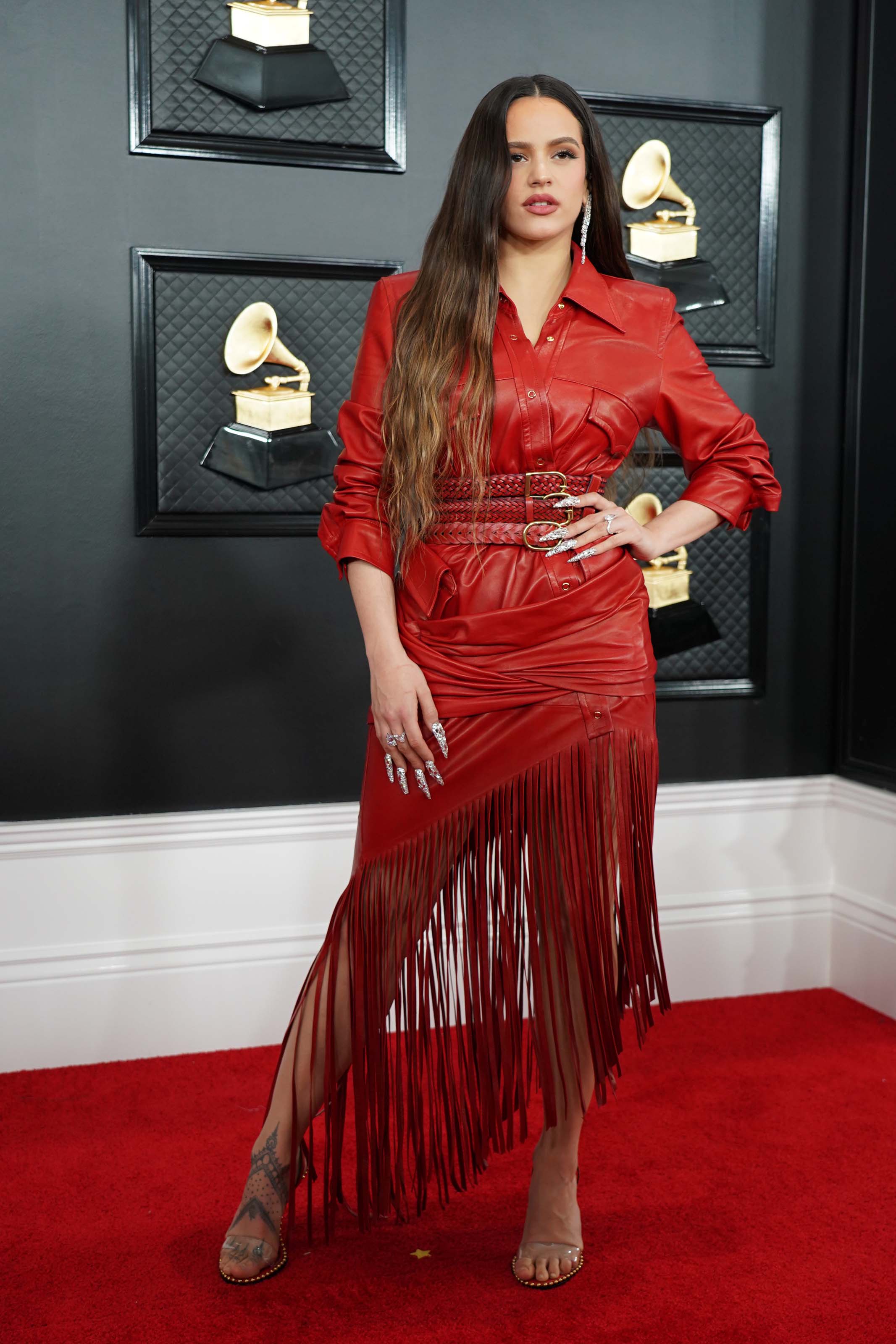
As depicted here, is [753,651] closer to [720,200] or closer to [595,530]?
[720,200]

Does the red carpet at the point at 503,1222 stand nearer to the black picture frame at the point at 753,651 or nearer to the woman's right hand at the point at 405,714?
the woman's right hand at the point at 405,714

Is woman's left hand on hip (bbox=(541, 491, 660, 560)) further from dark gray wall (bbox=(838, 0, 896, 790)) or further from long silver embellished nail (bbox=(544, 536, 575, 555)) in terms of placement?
dark gray wall (bbox=(838, 0, 896, 790))

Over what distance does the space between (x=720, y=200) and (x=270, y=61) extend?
1100 mm

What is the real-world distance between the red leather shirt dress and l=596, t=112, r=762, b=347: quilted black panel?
3.94ft

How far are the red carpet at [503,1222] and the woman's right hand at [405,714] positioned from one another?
2.45 ft

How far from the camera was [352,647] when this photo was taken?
282cm

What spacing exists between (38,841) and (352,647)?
31.5 inches

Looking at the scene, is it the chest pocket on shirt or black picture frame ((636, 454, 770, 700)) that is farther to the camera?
black picture frame ((636, 454, 770, 700))

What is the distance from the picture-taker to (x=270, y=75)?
2.60m

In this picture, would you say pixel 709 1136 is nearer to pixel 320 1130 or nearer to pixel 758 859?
pixel 320 1130

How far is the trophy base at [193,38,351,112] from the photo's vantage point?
2.57m

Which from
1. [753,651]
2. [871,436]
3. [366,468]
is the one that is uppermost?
[871,436]

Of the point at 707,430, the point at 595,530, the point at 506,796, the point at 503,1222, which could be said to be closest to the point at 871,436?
the point at 707,430

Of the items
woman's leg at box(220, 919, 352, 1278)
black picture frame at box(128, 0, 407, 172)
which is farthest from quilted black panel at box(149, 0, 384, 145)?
woman's leg at box(220, 919, 352, 1278)
